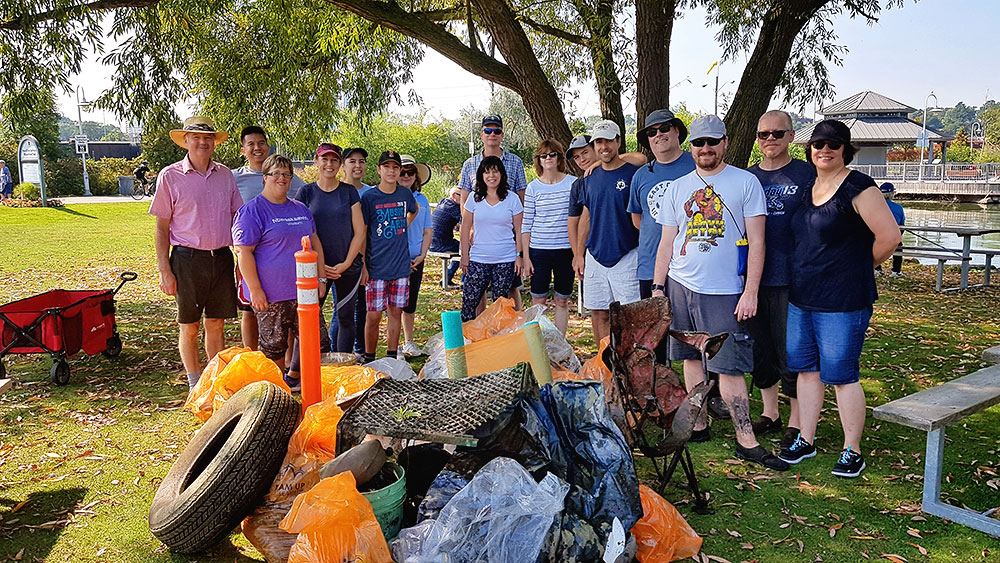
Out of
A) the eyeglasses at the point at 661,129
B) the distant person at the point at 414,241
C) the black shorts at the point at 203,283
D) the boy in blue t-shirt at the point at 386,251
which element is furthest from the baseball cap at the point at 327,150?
the eyeglasses at the point at 661,129

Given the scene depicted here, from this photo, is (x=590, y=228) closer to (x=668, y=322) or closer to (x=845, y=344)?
(x=668, y=322)

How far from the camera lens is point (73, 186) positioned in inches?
1469

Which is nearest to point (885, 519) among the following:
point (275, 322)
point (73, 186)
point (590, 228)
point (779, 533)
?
point (779, 533)

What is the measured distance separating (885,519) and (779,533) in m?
0.56

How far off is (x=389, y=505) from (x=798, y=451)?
248 centimetres

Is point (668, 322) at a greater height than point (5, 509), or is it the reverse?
point (668, 322)

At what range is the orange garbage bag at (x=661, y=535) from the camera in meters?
3.28

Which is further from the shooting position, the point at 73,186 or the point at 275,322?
the point at 73,186

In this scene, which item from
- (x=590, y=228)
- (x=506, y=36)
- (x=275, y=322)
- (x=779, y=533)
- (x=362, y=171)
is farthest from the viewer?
(x=506, y=36)

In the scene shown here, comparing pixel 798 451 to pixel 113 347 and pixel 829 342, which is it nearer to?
pixel 829 342

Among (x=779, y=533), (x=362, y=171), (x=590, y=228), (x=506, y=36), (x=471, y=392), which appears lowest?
(x=779, y=533)

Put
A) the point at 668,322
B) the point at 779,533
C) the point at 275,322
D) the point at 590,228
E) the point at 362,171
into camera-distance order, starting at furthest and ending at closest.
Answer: the point at 362,171 → the point at 590,228 → the point at 275,322 → the point at 668,322 → the point at 779,533

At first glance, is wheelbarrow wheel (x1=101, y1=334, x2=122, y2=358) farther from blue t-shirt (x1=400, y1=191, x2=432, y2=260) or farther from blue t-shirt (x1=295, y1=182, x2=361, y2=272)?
blue t-shirt (x1=400, y1=191, x2=432, y2=260)

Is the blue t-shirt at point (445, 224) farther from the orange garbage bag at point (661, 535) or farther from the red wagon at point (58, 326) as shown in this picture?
the orange garbage bag at point (661, 535)
